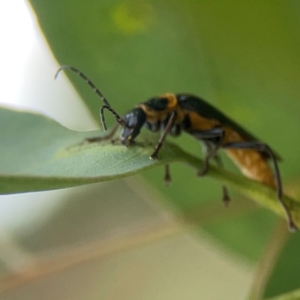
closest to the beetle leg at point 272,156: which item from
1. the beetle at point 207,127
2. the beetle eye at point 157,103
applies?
the beetle at point 207,127

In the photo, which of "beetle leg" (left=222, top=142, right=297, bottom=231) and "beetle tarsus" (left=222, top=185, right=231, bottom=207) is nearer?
"beetle leg" (left=222, top=142, right=297, bottom=231)

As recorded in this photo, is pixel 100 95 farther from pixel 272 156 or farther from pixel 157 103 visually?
pixel 272 156

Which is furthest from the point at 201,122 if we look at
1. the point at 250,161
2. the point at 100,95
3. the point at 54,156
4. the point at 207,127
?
the point at 54,156

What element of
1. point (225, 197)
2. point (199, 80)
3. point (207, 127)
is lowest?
point (225, 197)

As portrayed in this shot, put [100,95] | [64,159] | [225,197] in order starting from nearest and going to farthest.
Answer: [64,159] → [100,95] → [225,197]

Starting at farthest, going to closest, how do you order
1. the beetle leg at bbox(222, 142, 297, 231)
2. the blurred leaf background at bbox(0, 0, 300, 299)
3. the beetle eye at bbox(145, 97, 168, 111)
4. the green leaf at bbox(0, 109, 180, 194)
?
the beetle eye at bbox(145, 97, 168, 111) → the blurred leaf background at bbox(0, 0, 300, 299) → the beetle leg at bbox(222, 142, 297, 231) → the green leaf at bbox(0, 109, 180, 194)

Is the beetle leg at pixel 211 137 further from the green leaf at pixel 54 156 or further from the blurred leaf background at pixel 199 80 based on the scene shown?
the green leaf at pixel 54 156

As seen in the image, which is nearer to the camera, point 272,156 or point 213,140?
point 272,156

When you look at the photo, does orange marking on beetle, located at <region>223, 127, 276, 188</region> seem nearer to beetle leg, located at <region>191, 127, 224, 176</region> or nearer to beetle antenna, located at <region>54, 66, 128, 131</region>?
beetle leg, located at <region>191, 127, 224, 176</region>

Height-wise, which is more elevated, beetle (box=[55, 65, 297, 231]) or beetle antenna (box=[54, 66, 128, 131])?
beetle antenna (box=[54, 66, 128, 131])

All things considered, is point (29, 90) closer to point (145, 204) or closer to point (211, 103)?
point (145, 204)

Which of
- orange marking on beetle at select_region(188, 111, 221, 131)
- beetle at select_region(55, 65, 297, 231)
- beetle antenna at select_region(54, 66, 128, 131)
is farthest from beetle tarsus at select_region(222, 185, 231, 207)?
beetle antenna at select_region(54, 66, 128, 131)
